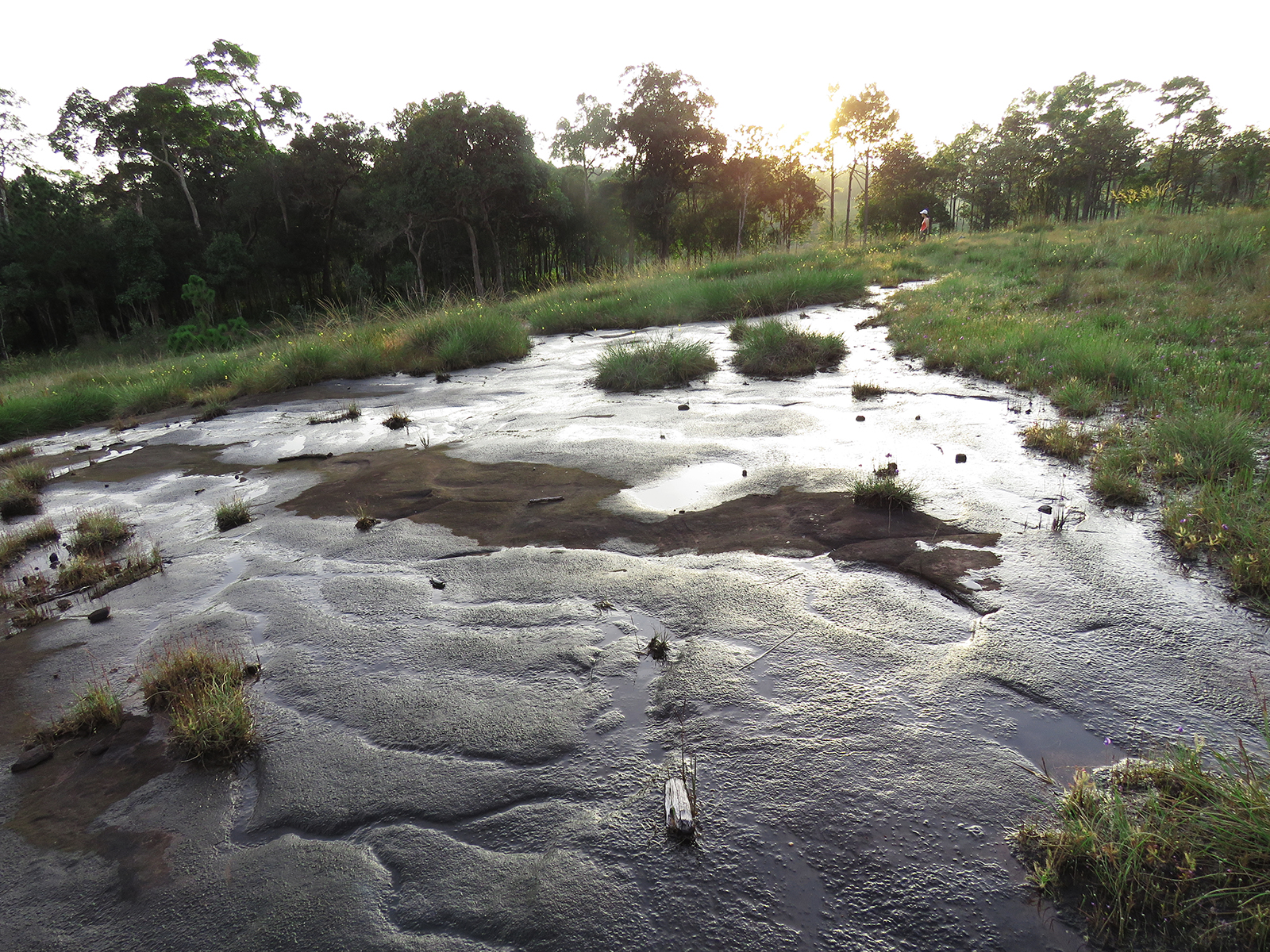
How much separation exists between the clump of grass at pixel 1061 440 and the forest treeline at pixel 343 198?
22.2 metres

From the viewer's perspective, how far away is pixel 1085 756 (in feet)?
6.03

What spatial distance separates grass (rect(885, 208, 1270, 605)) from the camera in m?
3.23

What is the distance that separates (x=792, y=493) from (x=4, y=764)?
381 cm

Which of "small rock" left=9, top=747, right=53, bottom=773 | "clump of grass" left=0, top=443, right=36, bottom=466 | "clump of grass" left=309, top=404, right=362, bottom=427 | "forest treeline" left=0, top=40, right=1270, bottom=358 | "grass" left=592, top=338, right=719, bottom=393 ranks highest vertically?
"forest treeline" left=0, top=40, right=1270, bottom=358

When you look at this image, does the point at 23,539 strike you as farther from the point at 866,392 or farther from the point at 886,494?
the point at 866,392

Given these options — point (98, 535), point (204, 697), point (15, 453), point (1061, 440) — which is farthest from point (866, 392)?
point (15, 453)

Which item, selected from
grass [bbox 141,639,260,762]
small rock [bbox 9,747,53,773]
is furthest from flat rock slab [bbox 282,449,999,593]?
small rock [bbox 9,747,53,773]

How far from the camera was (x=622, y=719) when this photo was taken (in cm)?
216

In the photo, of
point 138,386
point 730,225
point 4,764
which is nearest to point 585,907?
point 4,764

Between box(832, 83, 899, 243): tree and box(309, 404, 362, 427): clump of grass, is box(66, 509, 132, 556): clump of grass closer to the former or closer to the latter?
box(309, 404, 362, 427): clump of grass

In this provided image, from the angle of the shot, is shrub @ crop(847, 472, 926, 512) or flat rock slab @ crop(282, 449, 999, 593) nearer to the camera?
flat rock slab @ crop(282, 449, 999, 593)

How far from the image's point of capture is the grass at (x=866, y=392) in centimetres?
630

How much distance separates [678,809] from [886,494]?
2.45 metres

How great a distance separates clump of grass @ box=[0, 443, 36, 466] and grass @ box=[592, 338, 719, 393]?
718 centimetres
